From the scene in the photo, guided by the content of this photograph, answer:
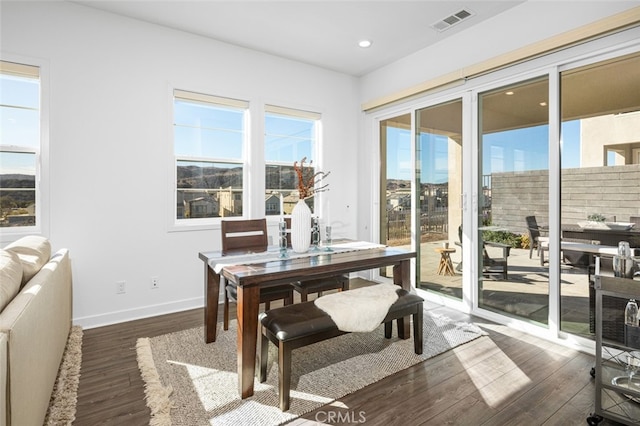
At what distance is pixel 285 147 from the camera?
435cm

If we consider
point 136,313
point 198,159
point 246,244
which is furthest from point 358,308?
point 198,159

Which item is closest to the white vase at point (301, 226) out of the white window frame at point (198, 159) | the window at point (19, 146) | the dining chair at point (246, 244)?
the dining chair at point (246, 244)

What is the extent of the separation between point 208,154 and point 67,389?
2.49m

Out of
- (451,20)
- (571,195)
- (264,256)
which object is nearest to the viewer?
(264,256)

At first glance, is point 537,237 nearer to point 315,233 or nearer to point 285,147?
point 315,233

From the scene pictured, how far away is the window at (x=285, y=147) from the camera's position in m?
4.19

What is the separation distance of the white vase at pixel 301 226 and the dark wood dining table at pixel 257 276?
167 mm

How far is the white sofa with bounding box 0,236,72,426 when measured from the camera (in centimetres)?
116

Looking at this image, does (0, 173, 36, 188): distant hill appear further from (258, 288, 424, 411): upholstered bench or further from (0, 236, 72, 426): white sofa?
(258, 288, 424, 411): upholstered bench

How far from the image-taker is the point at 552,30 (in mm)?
2734

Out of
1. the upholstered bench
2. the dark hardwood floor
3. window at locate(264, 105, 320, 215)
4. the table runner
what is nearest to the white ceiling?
window at locate(264, 105, 320, 215)

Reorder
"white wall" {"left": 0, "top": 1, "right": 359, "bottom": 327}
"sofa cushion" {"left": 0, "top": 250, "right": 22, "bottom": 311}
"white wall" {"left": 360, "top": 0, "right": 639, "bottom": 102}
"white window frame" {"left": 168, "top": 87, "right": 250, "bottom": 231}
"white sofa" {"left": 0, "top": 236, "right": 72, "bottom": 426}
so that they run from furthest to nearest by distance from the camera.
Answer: "white window frame" {"left": 168, "top": 87, "right": 250, "bottom": 231} → "white wall" {"left": 0, "top": 1, "right": 359, "bottom": 327} → "white wall" {"left": 360, "top": 0, "right": 639, "bottom": 102} → "sofa cushion" {"left": 0, "top": 250, "right": 22, "bottom": 311} → "white sofa" {"left": 0, "top": 236, "right": 72, "bottom": 426}

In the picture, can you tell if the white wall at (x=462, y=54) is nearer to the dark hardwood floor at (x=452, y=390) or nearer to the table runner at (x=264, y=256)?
the table runner at (x=264, y=256)

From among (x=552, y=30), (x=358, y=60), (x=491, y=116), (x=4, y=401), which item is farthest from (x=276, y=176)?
(x=4, y=401)
